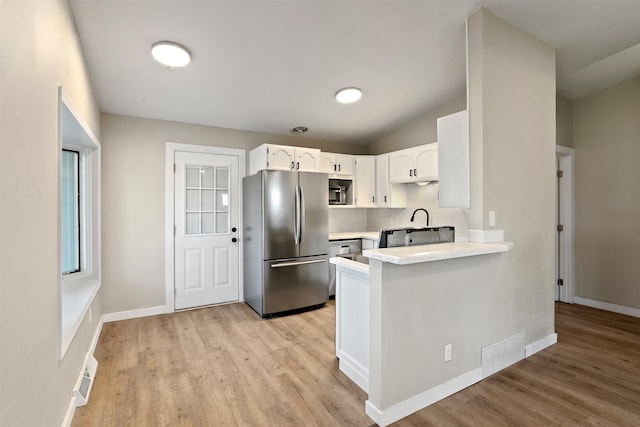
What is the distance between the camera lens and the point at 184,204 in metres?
3.77

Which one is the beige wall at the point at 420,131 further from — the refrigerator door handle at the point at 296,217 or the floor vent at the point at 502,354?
the floor vent at the point at 502,354

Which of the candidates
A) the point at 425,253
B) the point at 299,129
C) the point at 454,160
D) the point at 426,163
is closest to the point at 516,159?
the point at 454,160

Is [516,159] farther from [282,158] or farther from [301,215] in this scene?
[282,158]

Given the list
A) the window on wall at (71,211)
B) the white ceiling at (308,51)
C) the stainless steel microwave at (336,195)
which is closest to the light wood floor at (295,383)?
the window on wall at (71,211)

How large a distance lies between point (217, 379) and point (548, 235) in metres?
3.08

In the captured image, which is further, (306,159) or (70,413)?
(306,159)

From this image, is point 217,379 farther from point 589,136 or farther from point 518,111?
point 589,136

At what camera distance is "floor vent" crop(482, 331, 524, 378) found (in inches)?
89.0

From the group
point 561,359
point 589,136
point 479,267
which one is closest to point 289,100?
point 479,267

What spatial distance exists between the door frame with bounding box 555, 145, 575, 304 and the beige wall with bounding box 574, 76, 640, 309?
54 mm

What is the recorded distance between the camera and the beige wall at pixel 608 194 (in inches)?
140

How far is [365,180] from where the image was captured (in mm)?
4582

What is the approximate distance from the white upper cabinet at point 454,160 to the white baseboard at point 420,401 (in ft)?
4.10

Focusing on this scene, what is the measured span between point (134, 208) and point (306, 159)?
2.13 metres
